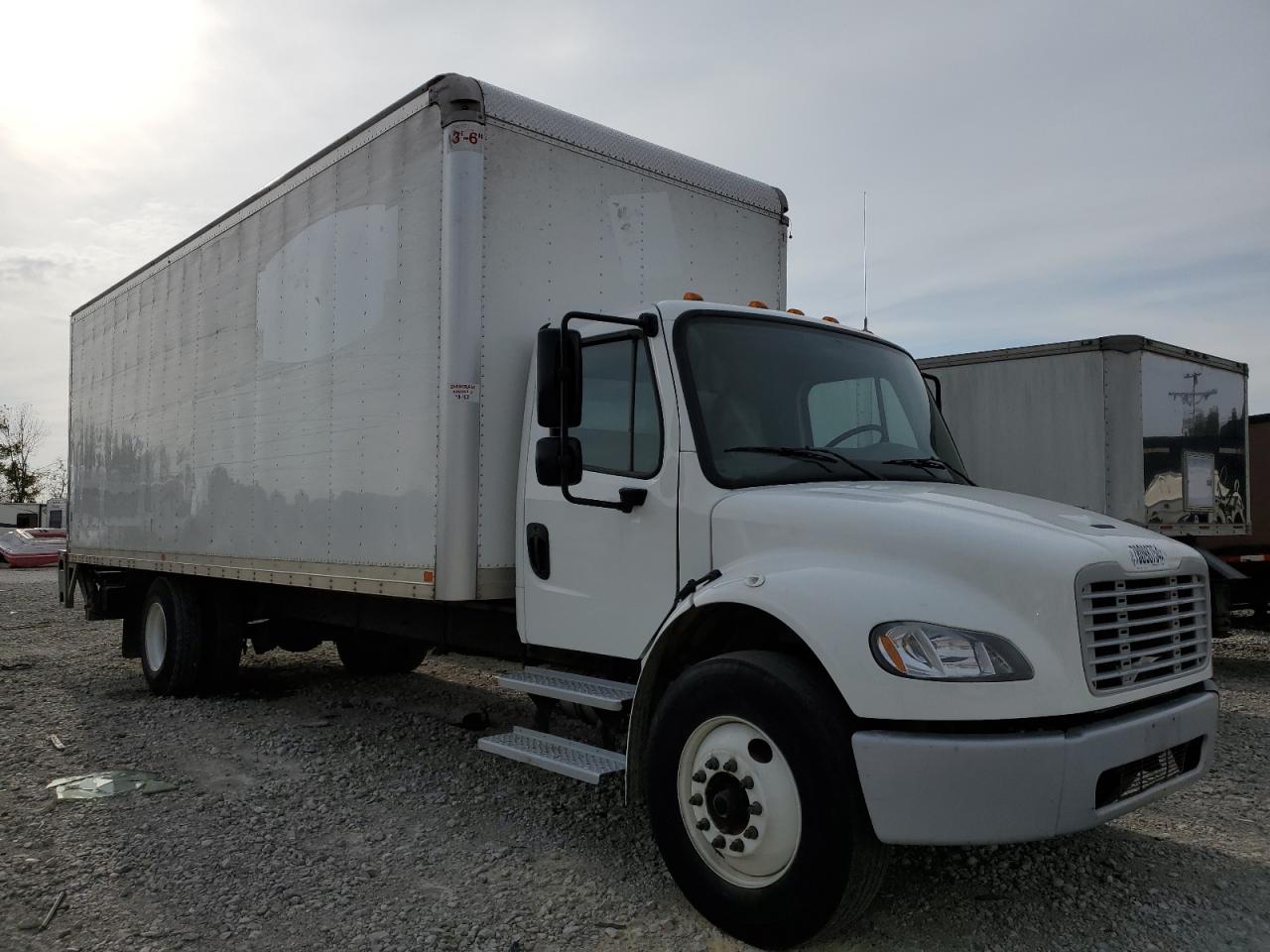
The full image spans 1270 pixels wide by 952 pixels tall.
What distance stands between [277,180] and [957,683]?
578cm

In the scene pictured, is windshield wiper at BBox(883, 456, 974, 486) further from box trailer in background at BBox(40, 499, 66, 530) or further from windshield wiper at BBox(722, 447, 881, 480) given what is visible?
box trailer in background at BBox(40, 499, 66, 530)

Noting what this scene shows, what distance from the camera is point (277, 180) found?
6.82 meters

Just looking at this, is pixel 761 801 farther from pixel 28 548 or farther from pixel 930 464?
pixel 28 548

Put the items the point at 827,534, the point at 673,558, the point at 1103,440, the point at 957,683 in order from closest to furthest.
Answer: the point at 957,683
the point at 827,534
the point at 673,558
the point at 1103,440

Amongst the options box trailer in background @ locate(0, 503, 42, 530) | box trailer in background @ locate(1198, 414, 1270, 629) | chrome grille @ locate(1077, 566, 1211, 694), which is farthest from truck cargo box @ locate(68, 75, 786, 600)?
box trailer in background @ locate(0, 503, 42, 530)

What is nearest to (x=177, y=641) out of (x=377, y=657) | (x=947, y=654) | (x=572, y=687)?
(x=377, y=657)

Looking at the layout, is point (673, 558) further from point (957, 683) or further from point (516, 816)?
point (516, 816)

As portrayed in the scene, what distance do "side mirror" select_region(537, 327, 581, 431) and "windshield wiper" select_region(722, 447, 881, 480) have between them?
66cm

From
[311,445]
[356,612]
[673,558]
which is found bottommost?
[356,612]

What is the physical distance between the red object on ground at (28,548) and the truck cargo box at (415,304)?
84.5 ft

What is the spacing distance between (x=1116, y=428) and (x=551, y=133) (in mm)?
6509

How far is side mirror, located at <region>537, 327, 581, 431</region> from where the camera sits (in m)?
4.02

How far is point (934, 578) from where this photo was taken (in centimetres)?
324

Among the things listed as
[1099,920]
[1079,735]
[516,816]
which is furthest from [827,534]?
[516,816]
